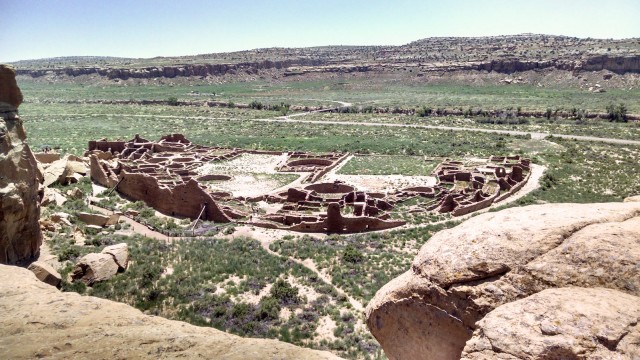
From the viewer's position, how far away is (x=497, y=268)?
6504 mm

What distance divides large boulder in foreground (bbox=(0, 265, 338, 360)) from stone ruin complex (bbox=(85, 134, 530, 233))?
2129 centimetres

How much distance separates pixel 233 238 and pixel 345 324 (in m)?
12.1

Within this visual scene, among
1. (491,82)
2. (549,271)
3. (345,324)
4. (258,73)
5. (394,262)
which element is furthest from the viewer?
(258,73)

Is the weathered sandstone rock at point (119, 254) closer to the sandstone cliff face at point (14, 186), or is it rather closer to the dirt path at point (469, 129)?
the sandstone cliff face at point (14, 186)

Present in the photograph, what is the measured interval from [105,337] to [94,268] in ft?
45.3

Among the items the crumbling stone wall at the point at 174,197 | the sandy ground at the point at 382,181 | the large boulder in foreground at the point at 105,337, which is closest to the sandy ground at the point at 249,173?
the sandy ground at the point at 382,181

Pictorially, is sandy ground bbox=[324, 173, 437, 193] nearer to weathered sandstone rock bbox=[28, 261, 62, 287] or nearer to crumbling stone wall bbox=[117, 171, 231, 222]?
crumbling stone wall bbox=[117, 171, 231, 222]

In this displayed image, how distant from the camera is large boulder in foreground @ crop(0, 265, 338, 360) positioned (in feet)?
26.7

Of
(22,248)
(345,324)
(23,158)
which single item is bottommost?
(345,324)

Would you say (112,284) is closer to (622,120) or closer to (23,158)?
(23,158)

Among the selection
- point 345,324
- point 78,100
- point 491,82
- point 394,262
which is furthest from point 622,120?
point 78,100

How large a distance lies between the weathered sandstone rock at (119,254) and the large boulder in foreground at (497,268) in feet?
58.0

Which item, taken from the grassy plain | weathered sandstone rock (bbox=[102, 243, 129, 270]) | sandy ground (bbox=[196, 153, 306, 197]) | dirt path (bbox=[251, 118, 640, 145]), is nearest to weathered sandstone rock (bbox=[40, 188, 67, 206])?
the grassy plain

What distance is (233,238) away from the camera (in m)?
29.0
